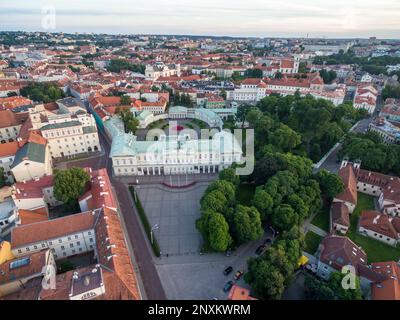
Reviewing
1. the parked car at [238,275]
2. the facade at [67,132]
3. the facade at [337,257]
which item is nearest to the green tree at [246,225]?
the parked car at [238,275]

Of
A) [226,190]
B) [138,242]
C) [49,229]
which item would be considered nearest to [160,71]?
[226,190]

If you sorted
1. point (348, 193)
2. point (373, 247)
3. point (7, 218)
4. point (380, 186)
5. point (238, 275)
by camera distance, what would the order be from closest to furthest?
point (238, 275) < point (7, 218) < point (373, 247) < point (348, 193) < point (380, 186)

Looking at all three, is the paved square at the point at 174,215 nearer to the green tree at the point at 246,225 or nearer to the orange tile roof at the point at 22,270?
the green tree at the point at 246,225

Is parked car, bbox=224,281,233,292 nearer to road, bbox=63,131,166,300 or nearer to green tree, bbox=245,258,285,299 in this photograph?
green tree, bbox=245,258,285,299

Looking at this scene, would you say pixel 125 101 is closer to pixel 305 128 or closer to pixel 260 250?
pixel 305 128

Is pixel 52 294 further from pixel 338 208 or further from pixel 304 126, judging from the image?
pixel 304 126

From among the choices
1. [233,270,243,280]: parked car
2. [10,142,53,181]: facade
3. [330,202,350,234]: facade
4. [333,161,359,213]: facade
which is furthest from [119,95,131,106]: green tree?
[330,202,350,234]: facade
